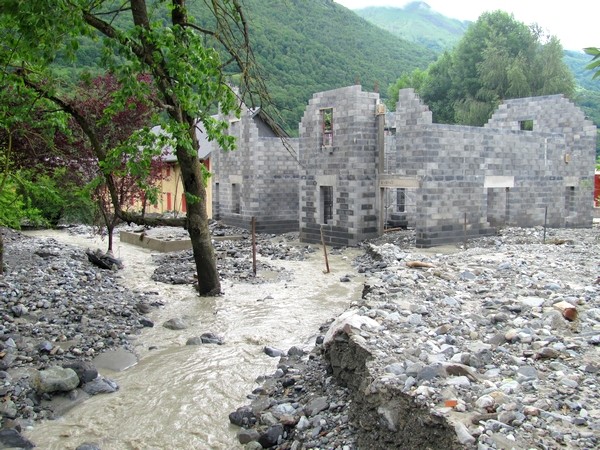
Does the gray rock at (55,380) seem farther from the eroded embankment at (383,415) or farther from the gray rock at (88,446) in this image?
the eroded embankment at (383,415)

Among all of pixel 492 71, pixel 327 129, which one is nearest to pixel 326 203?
pixel 327 129

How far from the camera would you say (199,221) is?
11.8 meters

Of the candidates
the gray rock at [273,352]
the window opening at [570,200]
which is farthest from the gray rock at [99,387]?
the window opening at [570,200]

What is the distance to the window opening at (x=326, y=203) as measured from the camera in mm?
21953

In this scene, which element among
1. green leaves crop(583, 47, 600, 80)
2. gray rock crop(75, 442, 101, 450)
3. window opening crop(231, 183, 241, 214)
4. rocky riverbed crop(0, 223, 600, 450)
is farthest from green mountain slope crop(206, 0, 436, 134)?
green leaves crop(583, 47, 600, 80)

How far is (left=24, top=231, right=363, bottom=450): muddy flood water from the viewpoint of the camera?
6.31 meters

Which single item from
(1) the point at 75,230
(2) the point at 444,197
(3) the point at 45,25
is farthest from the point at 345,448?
(1) the point at 75,230

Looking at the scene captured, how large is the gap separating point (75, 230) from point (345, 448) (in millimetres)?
23022

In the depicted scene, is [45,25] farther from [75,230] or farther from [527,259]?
[75,230]

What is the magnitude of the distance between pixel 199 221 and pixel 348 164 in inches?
379

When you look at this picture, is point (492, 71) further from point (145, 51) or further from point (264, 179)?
point (145, 51)

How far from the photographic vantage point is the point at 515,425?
4383 millimetres

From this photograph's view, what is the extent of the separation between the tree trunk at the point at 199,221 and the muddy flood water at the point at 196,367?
18.1 inches

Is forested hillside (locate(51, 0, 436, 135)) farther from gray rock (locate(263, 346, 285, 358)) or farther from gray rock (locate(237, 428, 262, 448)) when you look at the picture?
gray rock (locate(237, 428, 262, 448))
